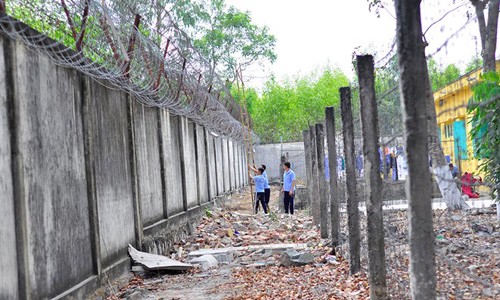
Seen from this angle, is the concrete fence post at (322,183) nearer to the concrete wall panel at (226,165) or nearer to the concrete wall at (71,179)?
the concrete wall at (71,179)

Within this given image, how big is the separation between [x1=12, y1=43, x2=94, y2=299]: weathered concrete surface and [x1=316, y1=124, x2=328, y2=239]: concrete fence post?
4.47 meters

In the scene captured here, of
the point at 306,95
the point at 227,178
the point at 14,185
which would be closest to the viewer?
the point at 14,185

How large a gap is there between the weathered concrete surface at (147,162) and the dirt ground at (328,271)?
927 mm

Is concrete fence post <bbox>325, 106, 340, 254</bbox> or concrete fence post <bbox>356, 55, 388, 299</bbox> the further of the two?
concrete fence post <bbox>325, 106, 340, 254</bbox>

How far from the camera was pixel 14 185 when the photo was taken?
5.05 meters

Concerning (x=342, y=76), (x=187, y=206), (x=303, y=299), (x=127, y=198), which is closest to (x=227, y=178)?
(x=187, y=206)

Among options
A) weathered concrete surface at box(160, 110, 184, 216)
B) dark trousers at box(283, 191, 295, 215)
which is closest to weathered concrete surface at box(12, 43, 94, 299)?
weathered concrete surface at box(160, 110, 184, 216)

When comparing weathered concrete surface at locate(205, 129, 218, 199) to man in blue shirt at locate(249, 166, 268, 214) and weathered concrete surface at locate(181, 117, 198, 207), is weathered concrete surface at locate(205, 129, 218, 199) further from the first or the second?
weathered concrete surface at locate(181, 117, 198, 207)

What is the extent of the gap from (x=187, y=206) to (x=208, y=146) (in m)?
4.58

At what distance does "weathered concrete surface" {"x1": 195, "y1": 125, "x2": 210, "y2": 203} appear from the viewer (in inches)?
598

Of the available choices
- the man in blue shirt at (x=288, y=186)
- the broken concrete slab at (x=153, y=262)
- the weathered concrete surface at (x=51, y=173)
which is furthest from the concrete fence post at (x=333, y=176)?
the man in blue shirt at (x=288, y=186)

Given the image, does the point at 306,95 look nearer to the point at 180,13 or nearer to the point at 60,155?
the point at 180,13

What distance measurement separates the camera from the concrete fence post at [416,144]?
3.09 m

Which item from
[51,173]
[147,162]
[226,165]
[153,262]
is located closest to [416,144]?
[51,173]
